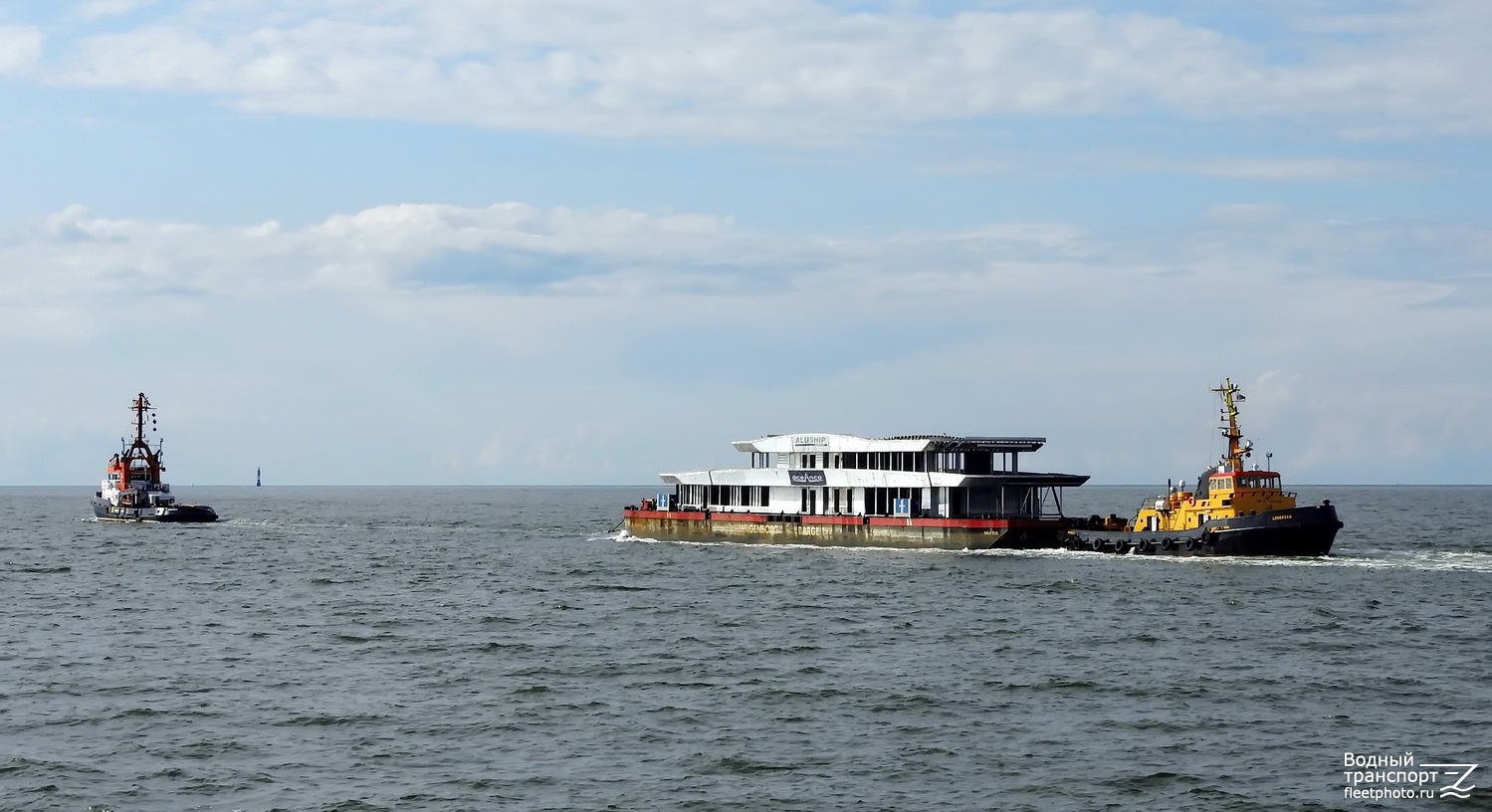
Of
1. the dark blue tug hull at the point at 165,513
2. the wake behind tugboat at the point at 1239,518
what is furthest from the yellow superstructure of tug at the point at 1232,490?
the dark blue tug hull at the point at 165,513

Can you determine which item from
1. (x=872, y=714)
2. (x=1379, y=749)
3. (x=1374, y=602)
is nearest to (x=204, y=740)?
(x=872, y=714)

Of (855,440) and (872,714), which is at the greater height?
(855,440)

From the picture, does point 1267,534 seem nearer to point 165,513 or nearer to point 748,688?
point 748,688

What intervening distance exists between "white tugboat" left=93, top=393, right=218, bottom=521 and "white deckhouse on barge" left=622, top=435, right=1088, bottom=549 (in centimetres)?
6022

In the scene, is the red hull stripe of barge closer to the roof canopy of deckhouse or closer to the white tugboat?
the roof canopy of deckhouse

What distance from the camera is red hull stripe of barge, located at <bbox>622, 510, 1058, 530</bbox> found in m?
78.6

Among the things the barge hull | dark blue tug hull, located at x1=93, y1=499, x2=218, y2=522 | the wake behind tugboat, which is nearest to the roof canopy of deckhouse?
the barge hull

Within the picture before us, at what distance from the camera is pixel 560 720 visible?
33500 mm

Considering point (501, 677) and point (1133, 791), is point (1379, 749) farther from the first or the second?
point (501, 677)

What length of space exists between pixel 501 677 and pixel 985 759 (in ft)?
50.6

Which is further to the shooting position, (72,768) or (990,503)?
(990,503)

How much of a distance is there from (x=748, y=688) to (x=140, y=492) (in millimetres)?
107375

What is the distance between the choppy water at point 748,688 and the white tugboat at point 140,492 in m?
58.4

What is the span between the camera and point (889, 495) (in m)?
84.9
